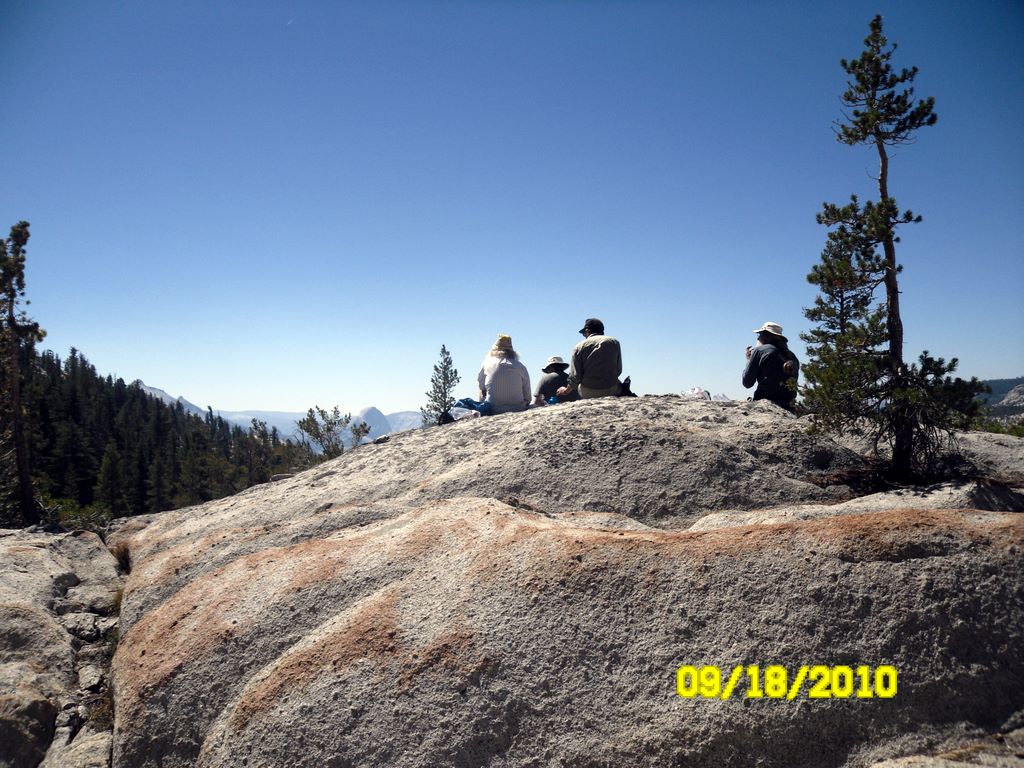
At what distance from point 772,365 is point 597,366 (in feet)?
10.7

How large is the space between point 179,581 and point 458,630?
452cm

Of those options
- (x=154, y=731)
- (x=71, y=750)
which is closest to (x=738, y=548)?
(x=154, y=731)

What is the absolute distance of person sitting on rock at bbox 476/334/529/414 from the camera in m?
11.8

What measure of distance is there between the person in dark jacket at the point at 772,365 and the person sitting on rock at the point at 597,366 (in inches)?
100

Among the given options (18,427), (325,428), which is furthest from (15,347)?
(325,428)

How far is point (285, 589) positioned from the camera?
5.80 meters

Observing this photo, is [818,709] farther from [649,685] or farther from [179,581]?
[179,581]

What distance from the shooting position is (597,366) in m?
11.3

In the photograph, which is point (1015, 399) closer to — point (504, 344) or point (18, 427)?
point (504, 344)

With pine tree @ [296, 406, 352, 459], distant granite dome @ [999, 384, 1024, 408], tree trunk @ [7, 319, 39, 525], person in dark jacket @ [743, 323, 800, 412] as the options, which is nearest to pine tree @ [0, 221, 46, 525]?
tree trunk @ [7, 319, 39, 525]

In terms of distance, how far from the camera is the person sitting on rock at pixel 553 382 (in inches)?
493

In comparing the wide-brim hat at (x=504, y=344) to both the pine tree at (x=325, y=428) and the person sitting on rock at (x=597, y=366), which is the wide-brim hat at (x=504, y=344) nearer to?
the person sitting on rock at (x=597, y=366)
